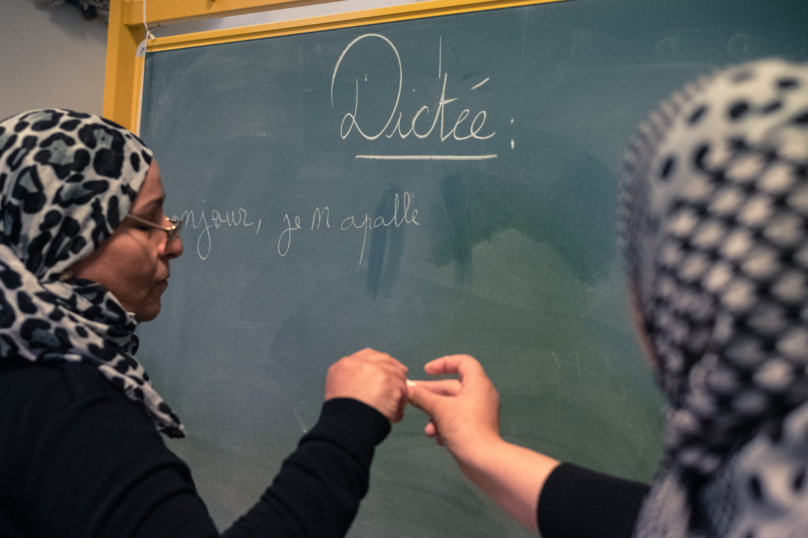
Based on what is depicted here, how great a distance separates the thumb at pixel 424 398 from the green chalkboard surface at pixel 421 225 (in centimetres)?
32

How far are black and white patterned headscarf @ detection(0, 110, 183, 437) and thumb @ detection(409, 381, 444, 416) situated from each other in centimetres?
39

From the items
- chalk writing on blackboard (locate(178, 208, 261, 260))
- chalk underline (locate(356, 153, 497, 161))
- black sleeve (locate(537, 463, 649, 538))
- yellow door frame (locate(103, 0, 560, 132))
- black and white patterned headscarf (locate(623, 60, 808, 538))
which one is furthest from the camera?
chalk writing on blackboard (locate(178, 208, 261, 260))

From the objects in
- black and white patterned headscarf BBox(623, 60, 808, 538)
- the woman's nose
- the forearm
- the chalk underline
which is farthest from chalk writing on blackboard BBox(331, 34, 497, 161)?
black and white patterned headscarf BBox(623, 60, 808, 538)

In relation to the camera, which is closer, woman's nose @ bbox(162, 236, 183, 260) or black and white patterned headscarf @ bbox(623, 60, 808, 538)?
black and white patterned headscarf @ bbox(623, 60, 808, 538)

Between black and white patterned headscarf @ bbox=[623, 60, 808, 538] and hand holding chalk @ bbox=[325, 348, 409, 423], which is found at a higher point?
black and white patterned headscarf @ bbox=[623, 60, 808, 538]

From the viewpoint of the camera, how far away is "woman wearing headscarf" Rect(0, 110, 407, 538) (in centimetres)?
55

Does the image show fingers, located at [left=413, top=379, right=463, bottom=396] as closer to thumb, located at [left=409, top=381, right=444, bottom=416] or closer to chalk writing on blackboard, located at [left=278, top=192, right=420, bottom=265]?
thumb, located at [left=409, top=381, right=444, bottom=416]

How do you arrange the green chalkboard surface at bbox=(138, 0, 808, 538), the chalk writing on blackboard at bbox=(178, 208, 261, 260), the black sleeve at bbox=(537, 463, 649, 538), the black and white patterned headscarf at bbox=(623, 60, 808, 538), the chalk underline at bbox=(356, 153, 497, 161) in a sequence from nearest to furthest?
the black and white patterned headscarf at bbox=(623, 60, 808, 538) < the black sleeve at bbox=(537, 463, 649, 538) < the green chalkboard surface at bbox=(138, 0, 808, 538) < the chalk underline at bbox=(356, 153, 497, 161) < the chalk writing on blackboard at bbox=(178, 208, 261, 260)


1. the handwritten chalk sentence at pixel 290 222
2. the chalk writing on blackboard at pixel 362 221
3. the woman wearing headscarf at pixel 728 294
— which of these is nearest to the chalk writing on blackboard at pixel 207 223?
the handwritten chalk sentence at pixel 290 222

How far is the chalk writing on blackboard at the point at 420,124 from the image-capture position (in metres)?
1.14

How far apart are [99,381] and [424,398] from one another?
473 millimetres

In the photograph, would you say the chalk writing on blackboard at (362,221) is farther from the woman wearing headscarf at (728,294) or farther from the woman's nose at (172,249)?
the woman wearing headscarf at (728,294)

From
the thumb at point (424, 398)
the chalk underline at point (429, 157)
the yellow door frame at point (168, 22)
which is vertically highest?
the yellow door frame at point (168, 22)

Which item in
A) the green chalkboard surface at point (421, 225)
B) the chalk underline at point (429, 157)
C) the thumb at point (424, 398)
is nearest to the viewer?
the thumb at point (424, 398)
